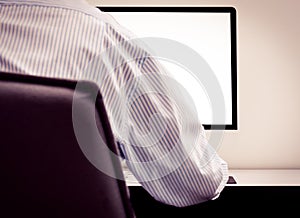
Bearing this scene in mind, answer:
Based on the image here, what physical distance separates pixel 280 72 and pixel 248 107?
0.24 meters

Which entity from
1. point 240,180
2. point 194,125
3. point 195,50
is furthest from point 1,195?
point 195,50

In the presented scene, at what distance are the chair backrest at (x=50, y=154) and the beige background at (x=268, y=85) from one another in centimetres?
157

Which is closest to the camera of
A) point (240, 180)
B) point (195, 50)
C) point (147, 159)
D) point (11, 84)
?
point (11, 84)

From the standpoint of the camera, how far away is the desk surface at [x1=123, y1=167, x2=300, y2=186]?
149 centimetres

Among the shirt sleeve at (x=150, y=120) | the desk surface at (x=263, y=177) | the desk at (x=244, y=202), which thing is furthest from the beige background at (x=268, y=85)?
the shirt sleeve at (x=150, y=120)

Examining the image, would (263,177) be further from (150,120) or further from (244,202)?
(150,120)

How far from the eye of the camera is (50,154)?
0.45 m

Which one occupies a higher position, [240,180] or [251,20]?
[251,20]

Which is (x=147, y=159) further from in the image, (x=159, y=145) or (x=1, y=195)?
(x=1, y=195)

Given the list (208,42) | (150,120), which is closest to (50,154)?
(150,120)

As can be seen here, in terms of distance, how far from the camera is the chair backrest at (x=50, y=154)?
0.43 m

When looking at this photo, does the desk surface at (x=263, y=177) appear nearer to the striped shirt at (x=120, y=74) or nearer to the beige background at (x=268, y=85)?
the beige background at (x=268, y=85)

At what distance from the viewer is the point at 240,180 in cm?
161

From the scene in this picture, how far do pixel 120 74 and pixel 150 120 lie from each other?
0.10m
